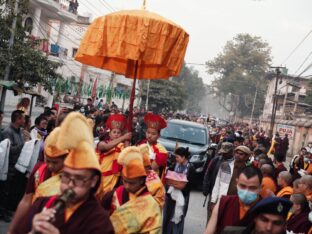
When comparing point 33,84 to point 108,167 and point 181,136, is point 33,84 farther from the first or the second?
point 108,167

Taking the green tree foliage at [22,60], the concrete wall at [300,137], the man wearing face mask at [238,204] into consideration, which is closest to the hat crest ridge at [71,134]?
the man wearing face mask at [238,204]

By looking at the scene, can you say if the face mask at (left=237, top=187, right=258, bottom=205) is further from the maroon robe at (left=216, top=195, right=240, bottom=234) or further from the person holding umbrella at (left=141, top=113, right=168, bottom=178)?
the person holding umbrella at (left=141, top=113, right=168, bottom=178)

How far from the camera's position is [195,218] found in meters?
9.12

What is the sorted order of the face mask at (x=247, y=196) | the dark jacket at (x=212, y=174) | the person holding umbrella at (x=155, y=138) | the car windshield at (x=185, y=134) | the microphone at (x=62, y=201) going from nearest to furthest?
the microphone at (x=62, y=201), the face mask at (x=247, y=196), the person holding umbrella at (x=155, y=138), the dark jacket at (x=212, y=174), the car windshield at (x=185, y=134)

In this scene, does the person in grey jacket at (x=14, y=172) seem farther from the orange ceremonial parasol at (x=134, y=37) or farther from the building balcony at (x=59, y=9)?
the building balcony at (x=59, y=9)

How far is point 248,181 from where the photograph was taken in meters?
3.92

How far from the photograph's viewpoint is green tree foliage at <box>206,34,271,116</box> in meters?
72.6

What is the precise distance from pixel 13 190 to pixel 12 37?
269 inches

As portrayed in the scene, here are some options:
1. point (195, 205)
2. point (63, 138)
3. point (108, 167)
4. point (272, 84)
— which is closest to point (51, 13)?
point (195, 205)

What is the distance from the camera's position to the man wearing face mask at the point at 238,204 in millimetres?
3721

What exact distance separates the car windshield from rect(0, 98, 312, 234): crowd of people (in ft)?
18.1

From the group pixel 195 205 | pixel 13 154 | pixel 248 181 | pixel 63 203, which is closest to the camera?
pixel 63 203

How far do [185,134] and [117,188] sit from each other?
9.40 metres

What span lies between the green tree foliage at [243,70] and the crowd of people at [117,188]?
6626 centimetres
